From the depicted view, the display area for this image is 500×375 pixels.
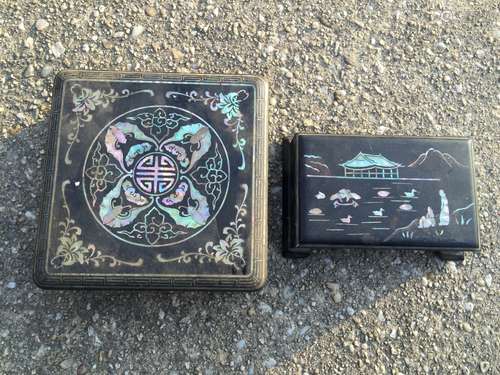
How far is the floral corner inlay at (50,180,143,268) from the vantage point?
212 centimetres

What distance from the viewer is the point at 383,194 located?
7.58ft

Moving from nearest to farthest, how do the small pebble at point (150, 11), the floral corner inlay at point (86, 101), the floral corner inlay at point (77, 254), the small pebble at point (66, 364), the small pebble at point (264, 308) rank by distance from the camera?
the floral corner inlay at point (77, 254) → the floral corner inlay at point (86, 101) → the small pebble at point (66, 364) → the small pebble at point (264, 308) → the small pebble at point (150, 11)

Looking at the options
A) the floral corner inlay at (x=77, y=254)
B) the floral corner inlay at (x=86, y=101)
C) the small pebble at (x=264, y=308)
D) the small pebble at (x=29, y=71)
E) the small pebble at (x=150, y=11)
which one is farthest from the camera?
the small pebble at (x=150, y=11)

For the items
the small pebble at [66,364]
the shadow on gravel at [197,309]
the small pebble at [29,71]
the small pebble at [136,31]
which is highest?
the small pebble at [136,31]

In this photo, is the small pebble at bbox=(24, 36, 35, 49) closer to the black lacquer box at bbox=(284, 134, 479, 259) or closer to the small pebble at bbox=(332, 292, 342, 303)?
the black lacquer box at bbox=(284, 134, 479, 259)

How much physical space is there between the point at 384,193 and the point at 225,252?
2.59 feet

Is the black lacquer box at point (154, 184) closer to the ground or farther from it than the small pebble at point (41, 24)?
closer to the ground

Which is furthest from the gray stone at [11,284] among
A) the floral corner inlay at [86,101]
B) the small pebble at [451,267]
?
the small pebble at [451,267]

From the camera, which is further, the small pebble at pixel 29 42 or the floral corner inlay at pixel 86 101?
the small pebble at pixel 29 42

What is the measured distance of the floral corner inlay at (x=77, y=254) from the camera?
212cm

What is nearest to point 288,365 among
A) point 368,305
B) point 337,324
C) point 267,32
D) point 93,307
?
point 337,324

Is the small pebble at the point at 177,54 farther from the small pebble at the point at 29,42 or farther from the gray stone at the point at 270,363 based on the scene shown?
the gray stone at the point at 270,363

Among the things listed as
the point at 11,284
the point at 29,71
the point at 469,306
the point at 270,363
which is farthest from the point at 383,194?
the point at 29,71

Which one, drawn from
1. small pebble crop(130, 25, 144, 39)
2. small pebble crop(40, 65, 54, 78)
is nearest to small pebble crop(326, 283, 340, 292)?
small pebble crop(130, 25, 144, 39)
